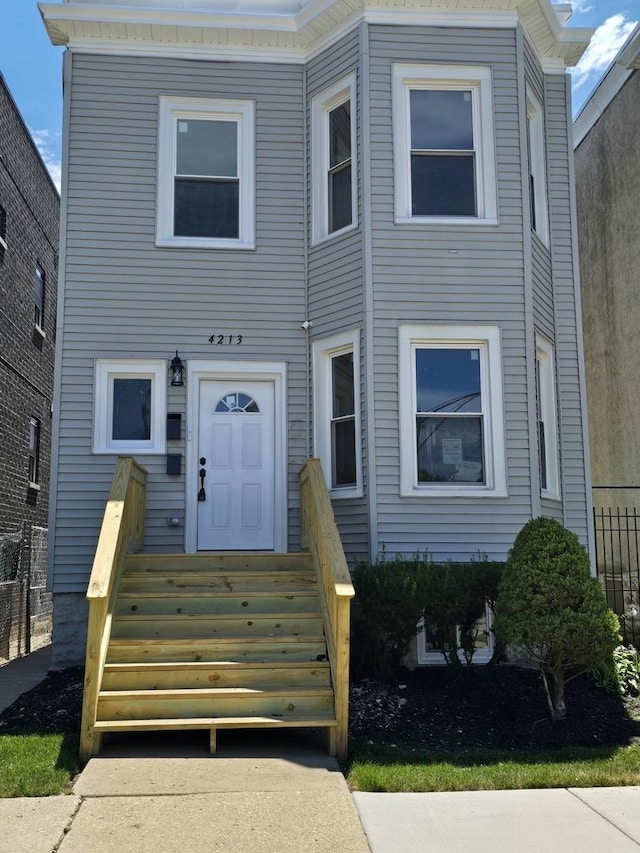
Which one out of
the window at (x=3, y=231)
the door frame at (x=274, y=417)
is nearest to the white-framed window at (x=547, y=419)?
the door frame at (x=274, y=417)

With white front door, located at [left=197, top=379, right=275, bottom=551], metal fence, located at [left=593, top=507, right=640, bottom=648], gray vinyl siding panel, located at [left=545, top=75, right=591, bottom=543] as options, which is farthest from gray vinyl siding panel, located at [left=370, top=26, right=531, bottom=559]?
metal fence, located at [left=593, top=507, right=640, bottom=648]

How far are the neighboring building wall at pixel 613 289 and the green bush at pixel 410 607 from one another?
17.9 feet

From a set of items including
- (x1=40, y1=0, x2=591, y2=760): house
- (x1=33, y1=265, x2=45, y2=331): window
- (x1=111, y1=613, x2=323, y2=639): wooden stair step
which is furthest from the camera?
(x1=33, y1=265, x2=45, y2=331): window

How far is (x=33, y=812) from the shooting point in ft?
15.9

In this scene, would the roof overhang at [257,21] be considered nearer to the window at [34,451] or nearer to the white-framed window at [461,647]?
the white-framed window at [461,647]

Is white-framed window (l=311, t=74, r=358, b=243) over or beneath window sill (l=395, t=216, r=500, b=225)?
over

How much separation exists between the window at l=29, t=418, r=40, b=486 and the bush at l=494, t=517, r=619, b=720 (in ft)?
32.9

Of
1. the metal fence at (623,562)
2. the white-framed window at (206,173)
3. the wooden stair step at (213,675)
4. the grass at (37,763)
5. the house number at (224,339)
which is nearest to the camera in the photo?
the grass at (37,763)

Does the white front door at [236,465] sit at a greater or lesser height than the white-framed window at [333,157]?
lesser

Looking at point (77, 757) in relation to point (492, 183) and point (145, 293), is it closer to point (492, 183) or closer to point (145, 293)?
point (145, 293)

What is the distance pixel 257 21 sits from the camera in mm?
9930

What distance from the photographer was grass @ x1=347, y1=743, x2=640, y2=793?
541 cm

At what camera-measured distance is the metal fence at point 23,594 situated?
512 inches

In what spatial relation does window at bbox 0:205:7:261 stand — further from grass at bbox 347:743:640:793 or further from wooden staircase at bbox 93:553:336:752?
grass at bbox 347:743:640:793
